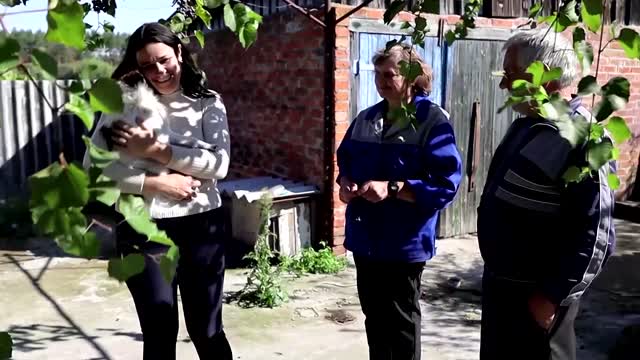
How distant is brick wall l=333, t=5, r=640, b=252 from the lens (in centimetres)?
547

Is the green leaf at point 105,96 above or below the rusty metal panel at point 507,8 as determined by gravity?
below

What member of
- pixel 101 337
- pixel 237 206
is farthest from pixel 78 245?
pixel 237 206

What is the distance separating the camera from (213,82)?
26.8 ft

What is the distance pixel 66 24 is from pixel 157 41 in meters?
1.67

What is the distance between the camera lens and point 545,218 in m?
2.06

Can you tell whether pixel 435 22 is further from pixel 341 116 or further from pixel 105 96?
pixel 105 96

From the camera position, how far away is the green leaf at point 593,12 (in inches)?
45.6

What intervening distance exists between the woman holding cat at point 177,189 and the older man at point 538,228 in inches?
42.0

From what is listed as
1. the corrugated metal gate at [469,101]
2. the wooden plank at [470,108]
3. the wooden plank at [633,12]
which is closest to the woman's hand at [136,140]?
the corrugated metal gate at [469,101]

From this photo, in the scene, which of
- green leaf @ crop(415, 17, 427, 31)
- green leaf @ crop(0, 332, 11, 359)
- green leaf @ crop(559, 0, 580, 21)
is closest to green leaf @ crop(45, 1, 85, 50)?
green leaf @ crop(0, 332, 11, 359)

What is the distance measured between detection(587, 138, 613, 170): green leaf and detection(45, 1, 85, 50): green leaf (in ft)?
2.84

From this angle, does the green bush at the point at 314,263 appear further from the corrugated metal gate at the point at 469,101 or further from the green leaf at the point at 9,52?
the green leaf at the point at 9,52

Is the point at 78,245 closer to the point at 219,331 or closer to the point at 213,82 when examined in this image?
the point at 219,331

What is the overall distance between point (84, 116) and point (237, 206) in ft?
16.1
